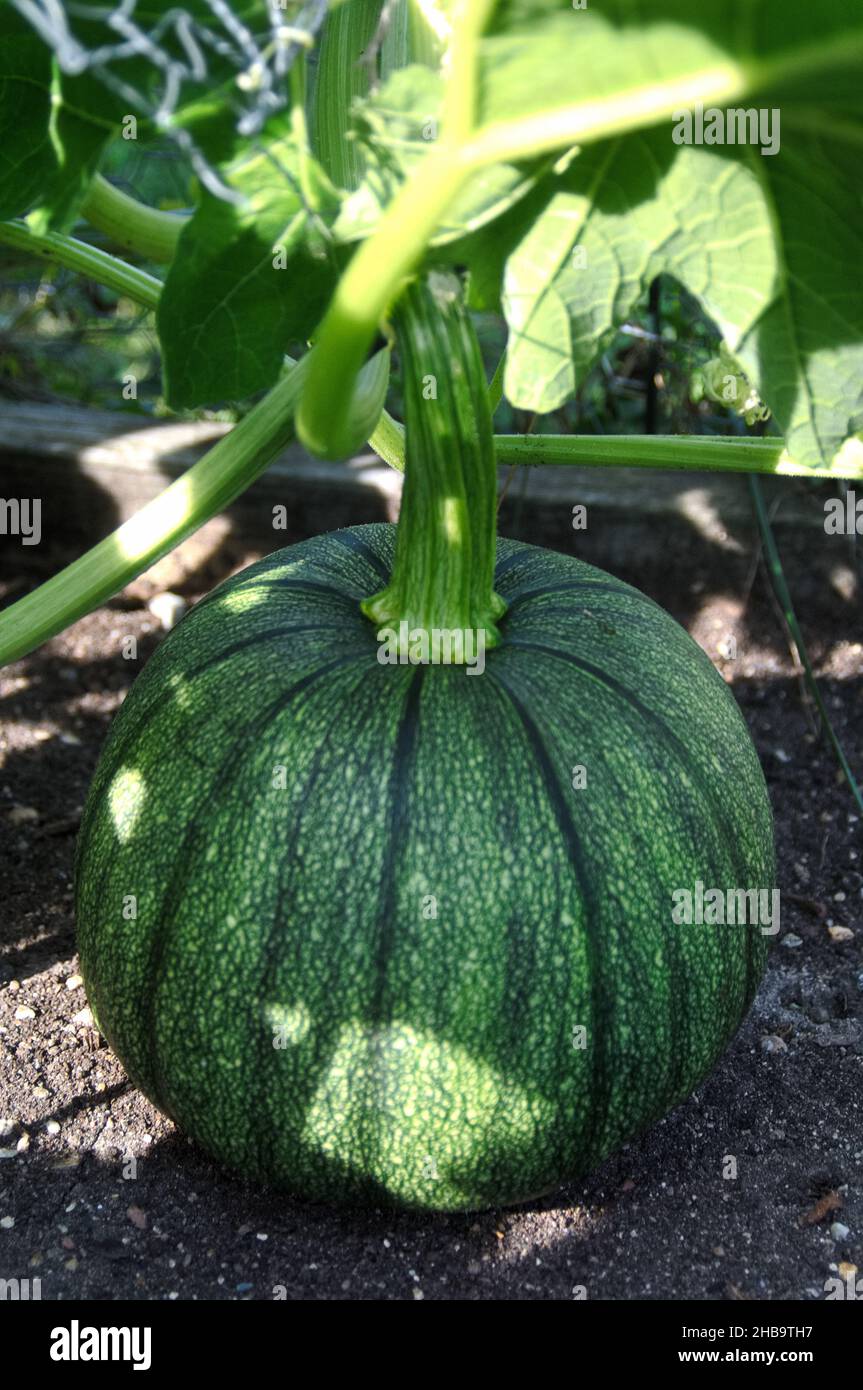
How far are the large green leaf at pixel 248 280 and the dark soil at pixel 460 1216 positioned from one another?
1.08 metres

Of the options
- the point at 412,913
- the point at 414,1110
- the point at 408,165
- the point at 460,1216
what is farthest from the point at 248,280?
the point at 460,1216

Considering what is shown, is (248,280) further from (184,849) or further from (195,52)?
(184,849)

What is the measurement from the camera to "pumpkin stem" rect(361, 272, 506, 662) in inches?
71.1

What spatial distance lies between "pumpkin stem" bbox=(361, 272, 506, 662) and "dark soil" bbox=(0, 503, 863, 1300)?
82cm

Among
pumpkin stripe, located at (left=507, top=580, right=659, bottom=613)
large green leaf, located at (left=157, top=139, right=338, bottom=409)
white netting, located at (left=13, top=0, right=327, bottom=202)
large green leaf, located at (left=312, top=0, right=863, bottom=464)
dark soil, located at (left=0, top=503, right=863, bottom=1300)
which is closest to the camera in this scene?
large green leaf, located at (left=312, top=0, right=863, bottom=464)

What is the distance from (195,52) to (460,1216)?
5.07 ft

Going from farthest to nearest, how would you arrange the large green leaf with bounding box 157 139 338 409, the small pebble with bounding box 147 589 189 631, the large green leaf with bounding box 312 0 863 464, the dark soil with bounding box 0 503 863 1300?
the small pebble with bounding box 147 589 189 631 < the dark soil with bounding box 0 503 863 1300 < the large green leaf with bounding box 157 139 338 409 < the large green leaf with bounding box 312 0 863 464

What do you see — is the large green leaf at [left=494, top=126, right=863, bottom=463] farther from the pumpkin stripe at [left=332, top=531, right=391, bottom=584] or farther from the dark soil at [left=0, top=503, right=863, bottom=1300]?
the dark soil at [left=0, top=503, right=863, bottom=1300]

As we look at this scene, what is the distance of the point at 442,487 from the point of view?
1.87 metres

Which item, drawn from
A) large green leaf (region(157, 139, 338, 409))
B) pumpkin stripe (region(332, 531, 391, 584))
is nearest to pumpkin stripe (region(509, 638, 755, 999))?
pumpkin stripe (region(332, 531, 391, 584))

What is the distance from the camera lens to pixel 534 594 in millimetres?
2166

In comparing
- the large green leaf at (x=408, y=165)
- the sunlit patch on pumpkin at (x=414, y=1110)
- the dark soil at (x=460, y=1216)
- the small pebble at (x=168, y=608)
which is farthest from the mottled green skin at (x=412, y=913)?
the small pebble at (x=168, y=608)

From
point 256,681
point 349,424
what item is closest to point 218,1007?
point 256,681

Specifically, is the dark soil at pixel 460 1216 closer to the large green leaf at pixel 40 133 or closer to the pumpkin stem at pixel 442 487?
the pumpkin stem at pixel 442 487
